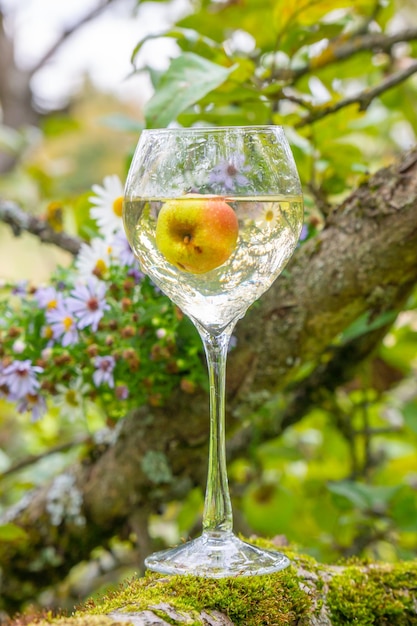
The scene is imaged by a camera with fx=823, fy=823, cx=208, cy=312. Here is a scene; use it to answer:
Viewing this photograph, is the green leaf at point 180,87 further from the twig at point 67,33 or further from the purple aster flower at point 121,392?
the twig at point 67,33

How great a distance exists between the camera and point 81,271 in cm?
123

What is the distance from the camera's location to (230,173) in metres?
0.84

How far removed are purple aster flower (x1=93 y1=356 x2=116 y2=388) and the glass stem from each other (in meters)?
0.29

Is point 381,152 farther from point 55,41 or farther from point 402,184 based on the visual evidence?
point 55,41

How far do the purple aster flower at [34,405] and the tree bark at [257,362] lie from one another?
18cm

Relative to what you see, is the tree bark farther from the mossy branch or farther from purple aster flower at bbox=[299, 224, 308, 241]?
the mossy branch

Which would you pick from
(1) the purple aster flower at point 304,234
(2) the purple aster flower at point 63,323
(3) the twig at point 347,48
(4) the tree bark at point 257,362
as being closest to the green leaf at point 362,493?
(4) the tree bark at point 257,362

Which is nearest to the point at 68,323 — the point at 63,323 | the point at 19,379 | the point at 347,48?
the point at 63,323

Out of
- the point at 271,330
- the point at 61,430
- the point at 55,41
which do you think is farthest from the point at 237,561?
the point at 55,41

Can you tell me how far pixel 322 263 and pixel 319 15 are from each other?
1.47 feet

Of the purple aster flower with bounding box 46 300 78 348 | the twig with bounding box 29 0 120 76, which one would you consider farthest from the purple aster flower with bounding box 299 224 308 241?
the twig with bounding box 29 0 120 76

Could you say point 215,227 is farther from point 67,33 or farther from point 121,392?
point 67,33

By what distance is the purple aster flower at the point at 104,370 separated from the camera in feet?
3.88

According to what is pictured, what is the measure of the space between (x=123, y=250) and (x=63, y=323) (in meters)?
0.14
